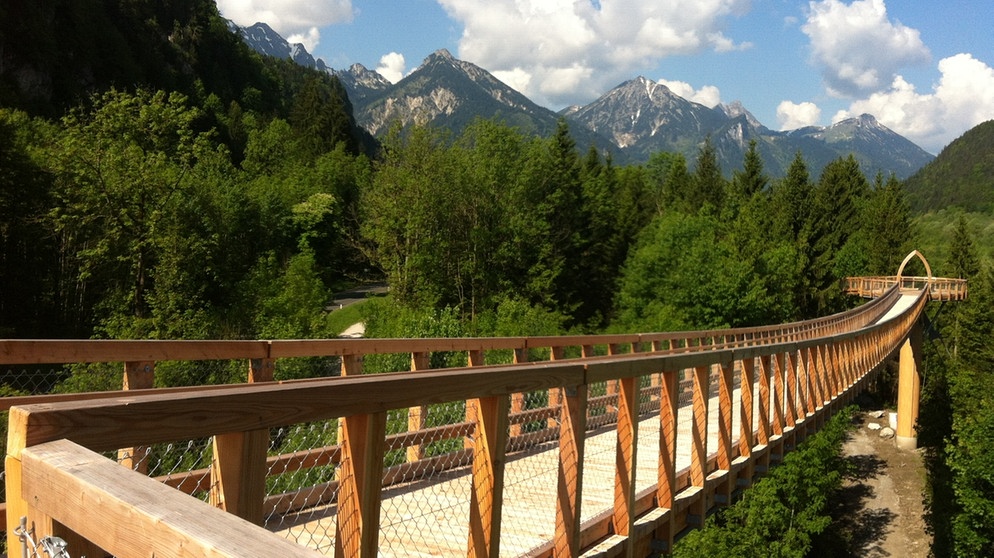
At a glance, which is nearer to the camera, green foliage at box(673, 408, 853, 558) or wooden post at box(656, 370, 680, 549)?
wooden post at box(656, 370, 680, 549)

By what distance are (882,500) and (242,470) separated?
3906 cm

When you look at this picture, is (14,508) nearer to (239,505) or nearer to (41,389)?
(239,505)

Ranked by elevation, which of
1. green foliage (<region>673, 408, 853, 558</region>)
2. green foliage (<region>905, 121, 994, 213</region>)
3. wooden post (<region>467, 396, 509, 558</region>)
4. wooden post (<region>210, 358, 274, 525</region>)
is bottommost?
green foliage (<region>673, 408, 853, 558</region>)

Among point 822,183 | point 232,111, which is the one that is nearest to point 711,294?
point 822,183

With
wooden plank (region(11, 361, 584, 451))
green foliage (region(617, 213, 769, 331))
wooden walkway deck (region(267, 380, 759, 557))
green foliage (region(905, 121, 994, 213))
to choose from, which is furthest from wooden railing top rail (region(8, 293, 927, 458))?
green foliage (region(905, 121, 994, 213))

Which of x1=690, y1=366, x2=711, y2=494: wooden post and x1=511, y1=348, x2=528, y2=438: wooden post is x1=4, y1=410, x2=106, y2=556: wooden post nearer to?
x1=690, y1=366, x2=711, y2=494: wooden post

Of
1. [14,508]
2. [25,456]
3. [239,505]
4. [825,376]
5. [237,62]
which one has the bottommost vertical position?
[825,376]

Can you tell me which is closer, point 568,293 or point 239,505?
point 239,505

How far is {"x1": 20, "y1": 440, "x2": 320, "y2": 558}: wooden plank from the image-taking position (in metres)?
1.33

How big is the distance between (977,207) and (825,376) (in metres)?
140

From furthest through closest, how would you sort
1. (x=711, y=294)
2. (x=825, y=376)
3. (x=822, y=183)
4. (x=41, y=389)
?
(x=822, y=183) < (x=711, y=294) < (x=825, y=376) < (x=41, y=389)

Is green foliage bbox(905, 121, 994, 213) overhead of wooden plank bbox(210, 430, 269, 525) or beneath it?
overhead

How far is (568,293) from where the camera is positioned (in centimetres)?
4466

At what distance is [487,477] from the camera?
3.58 meters
